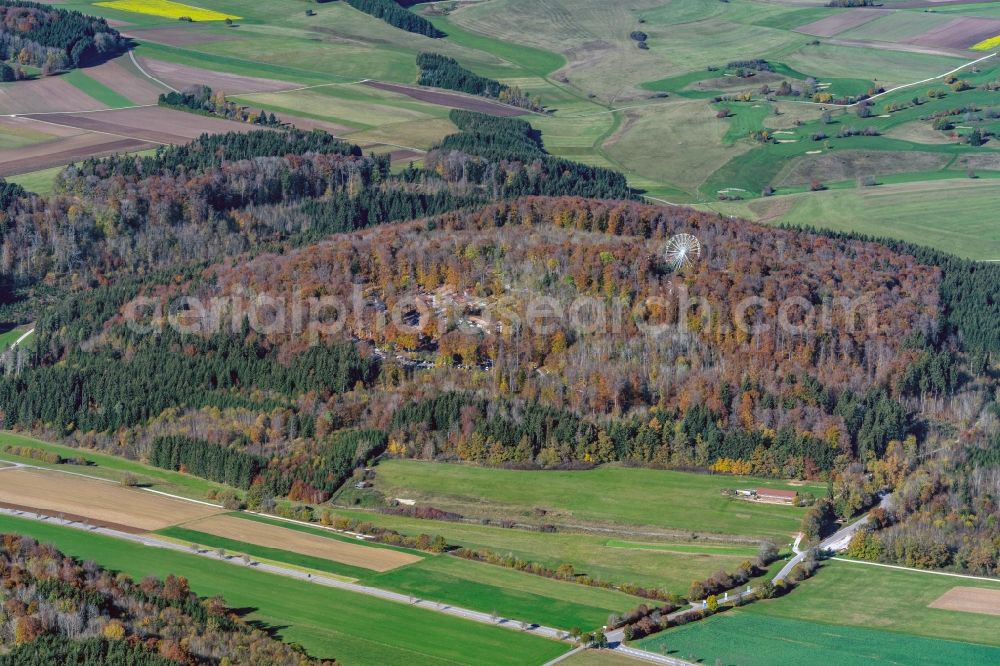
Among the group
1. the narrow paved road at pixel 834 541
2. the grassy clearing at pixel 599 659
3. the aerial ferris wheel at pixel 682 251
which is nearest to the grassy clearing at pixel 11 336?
the aerial ferris wheel at pixel 682 251

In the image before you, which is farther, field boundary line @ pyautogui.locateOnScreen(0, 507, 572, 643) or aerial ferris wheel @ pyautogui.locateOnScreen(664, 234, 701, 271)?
aerial ferris wheel @ pyautogui.locateOnScreen(664, 234, 701, 271)

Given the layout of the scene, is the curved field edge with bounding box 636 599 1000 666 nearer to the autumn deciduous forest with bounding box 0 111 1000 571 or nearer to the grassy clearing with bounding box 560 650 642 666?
the grassy clearing with bounding box 560 650 642 666

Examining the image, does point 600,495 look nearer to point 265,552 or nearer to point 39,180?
point 265,552

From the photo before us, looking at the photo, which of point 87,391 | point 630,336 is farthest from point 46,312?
point 630,336

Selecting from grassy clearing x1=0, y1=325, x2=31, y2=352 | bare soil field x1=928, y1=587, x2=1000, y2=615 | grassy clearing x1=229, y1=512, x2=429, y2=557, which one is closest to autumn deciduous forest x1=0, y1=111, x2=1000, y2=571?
grassy clearing x1=0, y1=325, x2=31, y2=352

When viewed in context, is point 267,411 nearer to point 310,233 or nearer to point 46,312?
point 46,312

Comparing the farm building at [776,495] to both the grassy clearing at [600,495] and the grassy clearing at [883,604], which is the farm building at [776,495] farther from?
the grassy clearing at [883,604]

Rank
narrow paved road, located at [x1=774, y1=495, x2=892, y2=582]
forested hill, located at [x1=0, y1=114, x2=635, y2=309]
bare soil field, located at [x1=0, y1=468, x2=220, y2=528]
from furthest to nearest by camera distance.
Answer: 1. forested hill, located at [x1=0, y1=114, x2=635, y2=309]
2. bare soil field, located at [x1=0, y1=468, x2=220, y2=528]
3. narrow paved road, located at [x1=774, y1=495, x2=892, y2=582]
